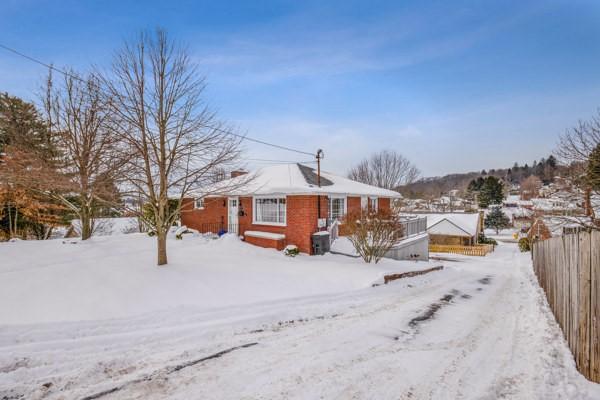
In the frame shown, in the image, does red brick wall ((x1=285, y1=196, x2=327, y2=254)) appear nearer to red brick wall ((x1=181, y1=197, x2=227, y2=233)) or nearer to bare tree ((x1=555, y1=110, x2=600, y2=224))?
red brick wall ((x1=181, y1=197, x2=227, y2=233))

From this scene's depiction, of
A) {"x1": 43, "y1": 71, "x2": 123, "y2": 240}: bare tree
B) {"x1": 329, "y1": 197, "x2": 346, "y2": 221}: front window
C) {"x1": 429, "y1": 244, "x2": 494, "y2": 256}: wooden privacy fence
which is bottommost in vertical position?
{"x1": 429, "y1": 244, "x2": 494, "y2": 256}: wooden privacy fence

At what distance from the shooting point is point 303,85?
678 inches

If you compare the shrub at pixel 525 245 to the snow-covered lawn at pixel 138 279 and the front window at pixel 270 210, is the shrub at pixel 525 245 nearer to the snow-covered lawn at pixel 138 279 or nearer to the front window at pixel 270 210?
the snow-covered lawn at pixel 138 279

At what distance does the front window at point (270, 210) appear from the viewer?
45.3 ft

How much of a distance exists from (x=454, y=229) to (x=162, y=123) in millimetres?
33526

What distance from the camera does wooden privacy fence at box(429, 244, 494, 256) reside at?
28188 millimetres

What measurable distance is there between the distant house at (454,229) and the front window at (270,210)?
25.3 m

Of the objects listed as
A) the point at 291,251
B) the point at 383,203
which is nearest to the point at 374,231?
the point at 291,251

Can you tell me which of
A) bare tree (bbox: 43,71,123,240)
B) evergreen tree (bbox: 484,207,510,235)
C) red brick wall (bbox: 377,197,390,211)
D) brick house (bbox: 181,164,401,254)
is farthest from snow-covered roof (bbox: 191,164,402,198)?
evergreen tree (bbox: 484,207,510,235)

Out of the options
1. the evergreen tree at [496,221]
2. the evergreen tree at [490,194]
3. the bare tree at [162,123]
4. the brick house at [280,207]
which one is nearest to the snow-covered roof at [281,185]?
the brick house at [280,207]

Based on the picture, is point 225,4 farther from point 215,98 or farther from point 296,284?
point 296,284

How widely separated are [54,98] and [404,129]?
28970 millimetres

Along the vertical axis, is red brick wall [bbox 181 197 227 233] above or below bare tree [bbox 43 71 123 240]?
below

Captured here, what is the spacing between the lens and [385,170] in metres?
38.0
